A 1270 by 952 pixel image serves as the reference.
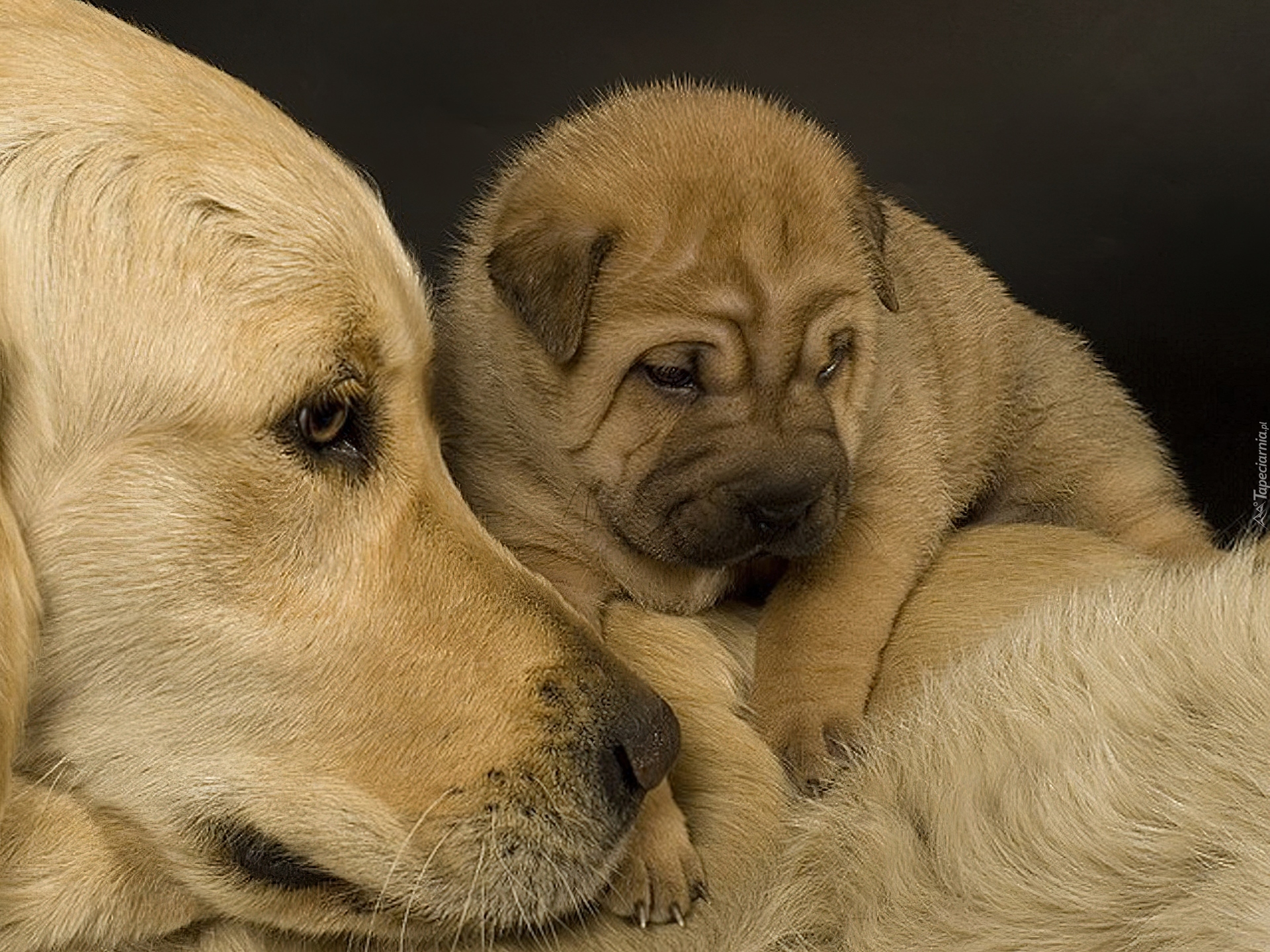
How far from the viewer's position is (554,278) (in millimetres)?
2793

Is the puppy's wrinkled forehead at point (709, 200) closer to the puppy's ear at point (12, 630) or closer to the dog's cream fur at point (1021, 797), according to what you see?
the dog's cream fur at point (1021, 797)

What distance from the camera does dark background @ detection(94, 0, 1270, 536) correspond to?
4.35 metres

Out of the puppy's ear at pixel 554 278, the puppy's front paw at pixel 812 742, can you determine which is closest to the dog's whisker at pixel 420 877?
the puppy's front paw at pixel 812 742

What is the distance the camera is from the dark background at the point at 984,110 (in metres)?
4.35

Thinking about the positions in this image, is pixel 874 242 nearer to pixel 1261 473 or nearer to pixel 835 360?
pixel 835 360

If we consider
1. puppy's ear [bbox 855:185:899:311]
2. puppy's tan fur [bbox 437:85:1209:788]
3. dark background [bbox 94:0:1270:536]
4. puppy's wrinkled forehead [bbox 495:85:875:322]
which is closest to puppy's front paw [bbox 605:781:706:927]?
puppy's tan fur [bbox 437:85:1209:788]

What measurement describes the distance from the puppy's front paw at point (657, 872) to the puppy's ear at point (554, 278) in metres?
0.61

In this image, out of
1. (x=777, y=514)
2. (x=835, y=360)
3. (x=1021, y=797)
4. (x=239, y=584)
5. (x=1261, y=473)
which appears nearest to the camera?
(x=239, y=584)

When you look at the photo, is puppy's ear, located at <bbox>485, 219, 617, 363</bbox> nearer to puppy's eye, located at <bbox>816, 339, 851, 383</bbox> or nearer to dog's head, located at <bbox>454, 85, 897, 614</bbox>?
dog's head, located at <bbox>454, 85, 897, 614</bbox>

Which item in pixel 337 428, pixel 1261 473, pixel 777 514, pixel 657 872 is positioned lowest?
pixel 1261 473

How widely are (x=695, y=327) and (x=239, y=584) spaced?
753 millimetres

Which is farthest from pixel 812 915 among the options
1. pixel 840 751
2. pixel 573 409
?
pixel 573 409

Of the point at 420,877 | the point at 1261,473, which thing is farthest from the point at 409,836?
the point at 1261,473

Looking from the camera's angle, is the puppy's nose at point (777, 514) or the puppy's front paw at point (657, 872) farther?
the puppy's nose at point (777, 514)
